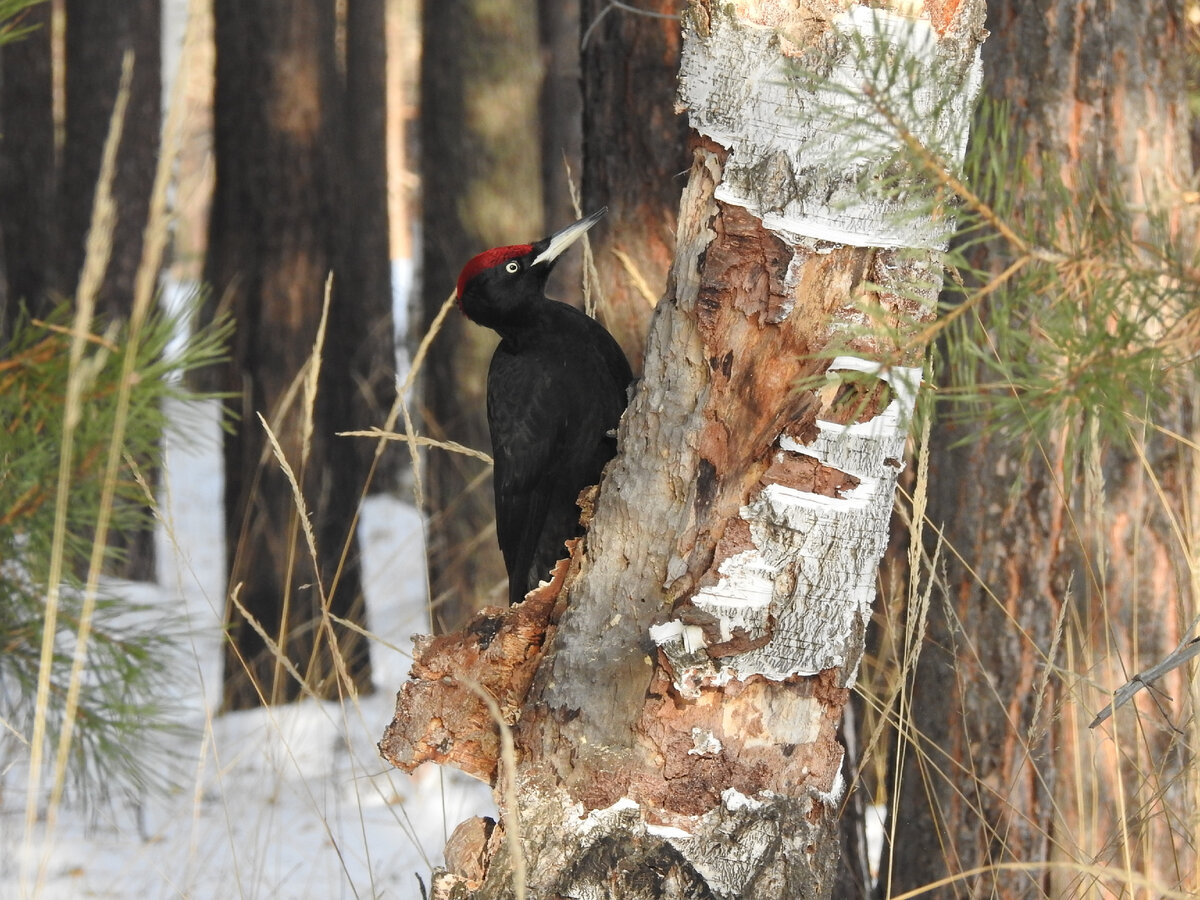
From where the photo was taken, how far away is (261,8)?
16.1 ft

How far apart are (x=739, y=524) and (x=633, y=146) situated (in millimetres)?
1471

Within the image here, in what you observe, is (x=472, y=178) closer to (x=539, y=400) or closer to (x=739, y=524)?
(x=539, y=400)

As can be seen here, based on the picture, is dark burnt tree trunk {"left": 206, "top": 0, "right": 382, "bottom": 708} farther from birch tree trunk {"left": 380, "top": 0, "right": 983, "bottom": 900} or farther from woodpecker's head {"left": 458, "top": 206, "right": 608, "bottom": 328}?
birch tree trunk {"left": 380, "top": 0, "right": 983, "bottom": 900}

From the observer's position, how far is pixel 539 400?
2586 millimetres

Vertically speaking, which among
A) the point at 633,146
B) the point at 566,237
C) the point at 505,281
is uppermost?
the point at 633,146

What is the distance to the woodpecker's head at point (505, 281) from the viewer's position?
2559 mm

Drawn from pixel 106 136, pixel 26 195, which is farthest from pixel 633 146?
pixel 26 195

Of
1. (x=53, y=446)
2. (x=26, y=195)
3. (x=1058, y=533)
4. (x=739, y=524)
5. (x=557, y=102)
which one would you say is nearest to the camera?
(x=739, y=524)

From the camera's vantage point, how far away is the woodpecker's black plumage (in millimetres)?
2537

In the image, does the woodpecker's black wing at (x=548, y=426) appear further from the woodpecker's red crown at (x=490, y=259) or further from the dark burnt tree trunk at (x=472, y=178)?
the dark burnt tree trunk at (x=472, y=178)

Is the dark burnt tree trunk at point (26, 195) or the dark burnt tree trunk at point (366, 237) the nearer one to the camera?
the dark burnt tree trunk at point (26, 195)

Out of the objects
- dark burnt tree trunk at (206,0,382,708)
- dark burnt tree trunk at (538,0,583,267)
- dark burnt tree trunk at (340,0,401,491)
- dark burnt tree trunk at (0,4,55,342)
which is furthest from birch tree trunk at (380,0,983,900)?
dark burnt tree trunk at (0,4,55,342)

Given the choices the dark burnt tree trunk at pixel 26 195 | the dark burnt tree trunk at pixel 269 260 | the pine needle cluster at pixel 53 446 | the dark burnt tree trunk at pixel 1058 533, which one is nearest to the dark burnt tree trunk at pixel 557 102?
the dark burnt tree trunk at pixel 269 260

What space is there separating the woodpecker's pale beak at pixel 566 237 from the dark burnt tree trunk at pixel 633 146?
0.14m
